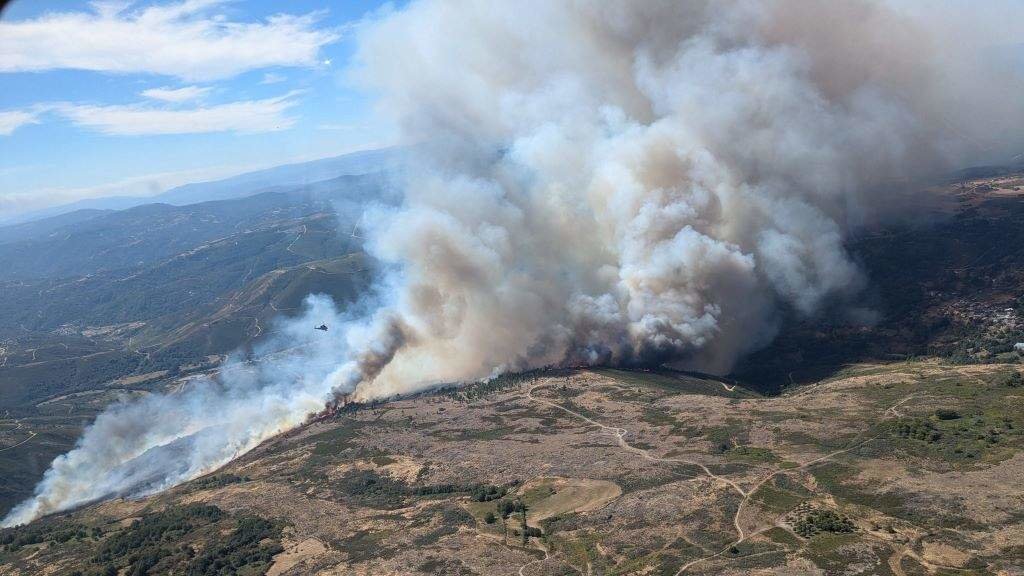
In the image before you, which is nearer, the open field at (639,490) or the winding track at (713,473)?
the open field at (639,490)

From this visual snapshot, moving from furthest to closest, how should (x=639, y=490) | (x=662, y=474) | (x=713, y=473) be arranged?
(x=662, y=474)
(x=713, y=473)
(x=639, y=490)

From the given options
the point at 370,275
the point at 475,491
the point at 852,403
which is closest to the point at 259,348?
the point at 370,275

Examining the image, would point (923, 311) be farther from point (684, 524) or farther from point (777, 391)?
point (684, 524)

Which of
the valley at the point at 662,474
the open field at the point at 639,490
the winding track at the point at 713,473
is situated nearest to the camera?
the open field at the point at 639,490

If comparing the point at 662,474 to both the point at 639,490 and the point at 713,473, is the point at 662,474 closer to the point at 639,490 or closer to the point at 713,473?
the point at 639,490

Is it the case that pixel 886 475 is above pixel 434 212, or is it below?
below

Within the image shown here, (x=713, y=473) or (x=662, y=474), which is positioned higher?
(x=713, y=473)

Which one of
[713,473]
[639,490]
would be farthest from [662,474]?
[713,473]

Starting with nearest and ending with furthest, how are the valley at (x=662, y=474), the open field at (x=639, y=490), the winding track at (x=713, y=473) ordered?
the open field at (x=639, y=490), the winding track at (x=713, y=473), the valley at (x=662, y=474)
